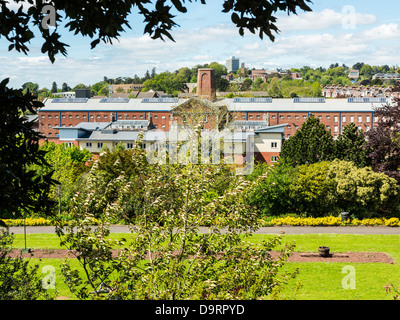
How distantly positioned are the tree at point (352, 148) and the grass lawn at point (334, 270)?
6.82 meters

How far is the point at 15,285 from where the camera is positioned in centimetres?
724

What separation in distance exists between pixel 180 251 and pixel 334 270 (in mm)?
11482

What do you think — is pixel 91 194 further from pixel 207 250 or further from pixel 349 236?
pixel 349 236

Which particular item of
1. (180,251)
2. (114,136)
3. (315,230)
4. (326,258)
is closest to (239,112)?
(114,136)

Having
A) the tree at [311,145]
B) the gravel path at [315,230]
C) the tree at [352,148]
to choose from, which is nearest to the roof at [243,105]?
the tree at [311,145]

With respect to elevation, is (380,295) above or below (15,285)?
below

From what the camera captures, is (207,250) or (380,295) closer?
(207,250)

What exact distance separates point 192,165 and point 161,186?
2.58ft

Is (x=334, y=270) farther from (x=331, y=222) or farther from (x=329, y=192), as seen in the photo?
(x=329, y=192)

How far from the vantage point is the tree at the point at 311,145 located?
100 feet

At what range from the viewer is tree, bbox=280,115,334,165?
30.6 meters

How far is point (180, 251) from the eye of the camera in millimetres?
7914

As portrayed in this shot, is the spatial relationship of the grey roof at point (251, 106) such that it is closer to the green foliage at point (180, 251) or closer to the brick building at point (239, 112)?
the brick building at point (239, 112)
